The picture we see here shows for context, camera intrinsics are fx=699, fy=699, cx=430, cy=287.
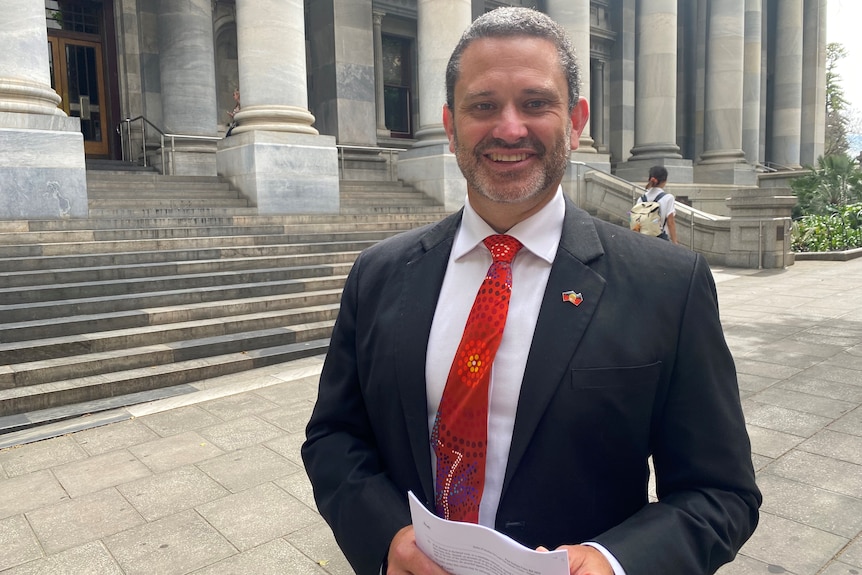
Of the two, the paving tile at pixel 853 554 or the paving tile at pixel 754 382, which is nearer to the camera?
the paving tile at pixel 853 554

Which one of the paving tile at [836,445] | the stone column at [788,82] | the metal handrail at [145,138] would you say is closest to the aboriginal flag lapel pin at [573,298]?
the paving tile at [836,445]

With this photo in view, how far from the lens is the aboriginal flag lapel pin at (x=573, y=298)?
5.10 feet

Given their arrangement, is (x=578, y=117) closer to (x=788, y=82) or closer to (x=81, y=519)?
(x=81, y=519)

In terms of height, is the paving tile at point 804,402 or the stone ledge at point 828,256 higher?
the stone ledge at point 828,256

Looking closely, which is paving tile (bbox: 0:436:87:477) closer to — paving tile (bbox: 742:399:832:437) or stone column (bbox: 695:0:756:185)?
paving tile (bbox: 742:399:832:437)

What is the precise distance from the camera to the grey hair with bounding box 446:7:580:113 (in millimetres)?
1601

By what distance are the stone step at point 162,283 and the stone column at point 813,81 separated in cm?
2729

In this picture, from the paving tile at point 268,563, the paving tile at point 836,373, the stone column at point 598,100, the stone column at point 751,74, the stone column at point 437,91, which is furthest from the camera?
the stone column at point 598,100

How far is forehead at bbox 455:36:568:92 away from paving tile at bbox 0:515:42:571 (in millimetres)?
3225

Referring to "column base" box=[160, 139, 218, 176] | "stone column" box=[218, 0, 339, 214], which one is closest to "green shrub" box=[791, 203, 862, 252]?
"stone column" box=[218, 0, 339, 214]

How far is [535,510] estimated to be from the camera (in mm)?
1552

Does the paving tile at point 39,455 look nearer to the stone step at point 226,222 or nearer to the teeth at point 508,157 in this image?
the teeth at point 508,157

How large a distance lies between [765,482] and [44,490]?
4248mm

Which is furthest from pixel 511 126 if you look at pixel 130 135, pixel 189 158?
pixel 130 135
